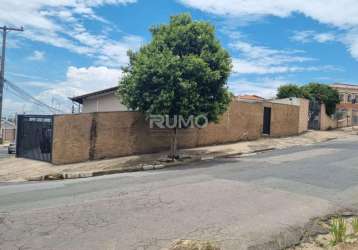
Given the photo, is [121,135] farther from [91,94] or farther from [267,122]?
[267,122]

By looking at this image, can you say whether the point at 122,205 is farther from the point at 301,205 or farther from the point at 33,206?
the point at 301,205

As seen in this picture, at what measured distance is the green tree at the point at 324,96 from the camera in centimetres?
3381

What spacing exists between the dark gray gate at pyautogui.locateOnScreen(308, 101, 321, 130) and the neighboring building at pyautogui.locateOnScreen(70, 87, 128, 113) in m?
18.8

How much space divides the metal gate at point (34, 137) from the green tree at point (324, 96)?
24913 mm

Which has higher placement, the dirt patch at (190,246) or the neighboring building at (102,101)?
the neighboring building at (102,101)

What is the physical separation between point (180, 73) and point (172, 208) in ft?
26.6

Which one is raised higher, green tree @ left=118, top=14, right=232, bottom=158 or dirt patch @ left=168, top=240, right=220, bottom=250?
green tree @ left=118, top=14, right=232, bottom=158

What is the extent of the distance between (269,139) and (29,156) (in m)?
15.7

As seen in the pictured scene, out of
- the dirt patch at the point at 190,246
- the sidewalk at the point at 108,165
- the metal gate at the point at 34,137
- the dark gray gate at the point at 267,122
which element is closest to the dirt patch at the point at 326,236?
the dirt patch at the point at 190,246

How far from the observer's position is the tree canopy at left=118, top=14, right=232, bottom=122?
14.9 metres

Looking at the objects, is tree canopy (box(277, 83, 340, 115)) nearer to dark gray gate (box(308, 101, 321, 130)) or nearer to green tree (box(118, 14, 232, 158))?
dark gray gate (box(308, 101, 321, 130))

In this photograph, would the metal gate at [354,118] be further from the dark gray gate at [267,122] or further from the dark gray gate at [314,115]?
the dark gray gate at [267,122]

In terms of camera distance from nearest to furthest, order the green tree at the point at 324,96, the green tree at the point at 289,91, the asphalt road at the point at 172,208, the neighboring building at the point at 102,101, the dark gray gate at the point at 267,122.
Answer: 1. the asphalt road at the point at 172,208
2. the neighboring building at the point at 102,101
3. the dark gray gate at the point at 267,122
4. the green tree at the point at 324,96
5. the green tree at the point at 289,91

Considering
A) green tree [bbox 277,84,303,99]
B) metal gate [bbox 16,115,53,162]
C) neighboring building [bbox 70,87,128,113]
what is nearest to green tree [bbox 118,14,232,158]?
metal gate [bbox 16,115,53,162]
